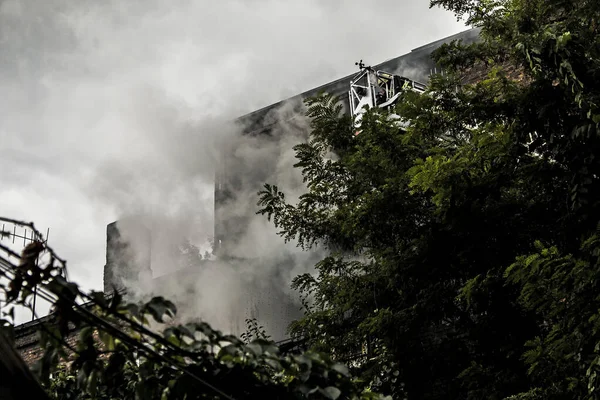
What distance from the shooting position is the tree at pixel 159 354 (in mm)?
2738

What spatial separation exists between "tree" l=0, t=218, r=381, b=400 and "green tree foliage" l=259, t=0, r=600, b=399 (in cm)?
419

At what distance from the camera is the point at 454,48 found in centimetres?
871

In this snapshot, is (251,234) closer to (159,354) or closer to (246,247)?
(246,247)

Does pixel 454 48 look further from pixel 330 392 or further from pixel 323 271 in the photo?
pixel 330 392

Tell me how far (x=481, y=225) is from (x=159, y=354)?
245 inches

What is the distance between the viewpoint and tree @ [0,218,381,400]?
274cm

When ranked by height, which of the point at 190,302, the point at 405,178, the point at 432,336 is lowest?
the point at 432,336

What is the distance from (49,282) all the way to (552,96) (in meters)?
5.90

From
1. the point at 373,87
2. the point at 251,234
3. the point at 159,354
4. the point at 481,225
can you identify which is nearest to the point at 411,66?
the point at 373,87

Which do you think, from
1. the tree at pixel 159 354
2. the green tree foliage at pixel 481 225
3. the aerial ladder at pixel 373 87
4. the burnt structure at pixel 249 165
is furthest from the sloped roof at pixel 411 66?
the tree at pixel 159 354

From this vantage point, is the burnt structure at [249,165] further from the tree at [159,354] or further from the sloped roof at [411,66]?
A: the tree at [159,354]

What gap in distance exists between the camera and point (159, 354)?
112 inches

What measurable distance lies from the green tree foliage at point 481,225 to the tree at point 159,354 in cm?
419

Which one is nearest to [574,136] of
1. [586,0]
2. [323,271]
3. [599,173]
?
[599,173]
